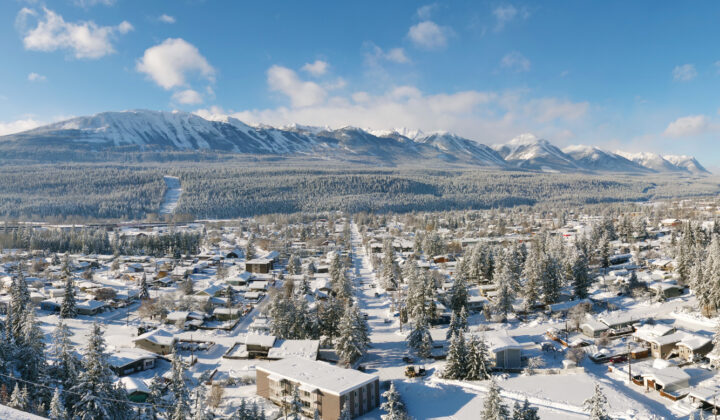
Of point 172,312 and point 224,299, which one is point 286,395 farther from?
point 224,299

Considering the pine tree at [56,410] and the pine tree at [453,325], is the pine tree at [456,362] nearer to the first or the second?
the pine tree at [453,325]

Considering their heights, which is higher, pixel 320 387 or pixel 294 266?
pixel 294 266

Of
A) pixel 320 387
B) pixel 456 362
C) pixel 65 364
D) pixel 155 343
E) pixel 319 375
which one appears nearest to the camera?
pixel 65 364

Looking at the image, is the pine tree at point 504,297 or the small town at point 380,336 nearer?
the small town at point 380,336

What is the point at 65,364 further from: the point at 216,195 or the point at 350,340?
the point at 216,195

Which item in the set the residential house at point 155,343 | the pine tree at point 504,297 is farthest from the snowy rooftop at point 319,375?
the pine tree at point 504,297

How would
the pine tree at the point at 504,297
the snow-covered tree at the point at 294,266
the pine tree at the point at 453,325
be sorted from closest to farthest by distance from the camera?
the pine tree at the point at 453,325 < the pine tree at the point at 504,297 < the snow-covered tree at the point at 294,266

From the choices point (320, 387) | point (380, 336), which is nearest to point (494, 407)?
point (320, 387)
